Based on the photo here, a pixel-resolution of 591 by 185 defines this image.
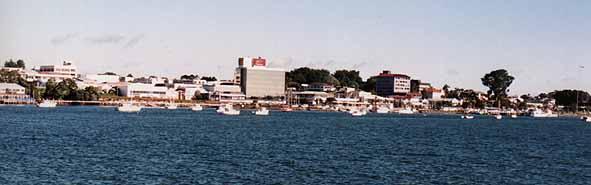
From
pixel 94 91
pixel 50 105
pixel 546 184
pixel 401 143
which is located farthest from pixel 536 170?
pixel 94 91

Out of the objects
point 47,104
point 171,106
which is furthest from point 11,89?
point 171,106

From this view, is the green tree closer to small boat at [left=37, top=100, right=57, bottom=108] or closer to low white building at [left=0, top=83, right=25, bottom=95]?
low white building at [left=0, top=83, right=25, bottom=95]

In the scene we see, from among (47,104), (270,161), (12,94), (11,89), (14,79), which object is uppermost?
(14,79)

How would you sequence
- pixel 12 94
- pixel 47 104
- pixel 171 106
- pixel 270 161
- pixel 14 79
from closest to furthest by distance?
pixel 270 161 → pixel 47 104 → pixel 12 94 → pixel 171 106 → pixel 14 79

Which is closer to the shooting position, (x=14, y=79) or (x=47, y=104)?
(x=47, y=104)

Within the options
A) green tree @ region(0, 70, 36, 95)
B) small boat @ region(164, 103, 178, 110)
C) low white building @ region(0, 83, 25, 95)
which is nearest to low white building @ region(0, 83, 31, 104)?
low white building @ region(0, 83, 25, 95)

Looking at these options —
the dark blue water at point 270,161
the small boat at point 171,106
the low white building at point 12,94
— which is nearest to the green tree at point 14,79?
the low white building at point 12,94

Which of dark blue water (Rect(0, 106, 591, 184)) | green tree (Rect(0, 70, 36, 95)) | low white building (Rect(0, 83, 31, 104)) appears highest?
green tree (Rect(0, 70, 36, 95))

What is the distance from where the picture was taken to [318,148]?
48.3 m

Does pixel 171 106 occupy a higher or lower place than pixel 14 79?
lower

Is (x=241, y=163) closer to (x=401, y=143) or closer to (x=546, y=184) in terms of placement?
(x=546, y=184)

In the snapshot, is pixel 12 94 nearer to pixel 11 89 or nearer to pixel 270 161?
Answer: pixel 11 89

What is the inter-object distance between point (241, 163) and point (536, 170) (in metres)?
12.9

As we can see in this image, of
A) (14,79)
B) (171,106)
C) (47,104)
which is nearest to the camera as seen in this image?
(47,104)
